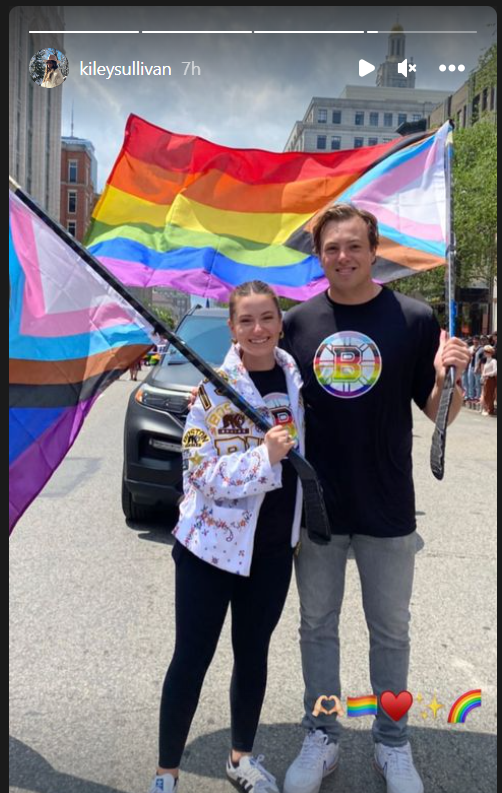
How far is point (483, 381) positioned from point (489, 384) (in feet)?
1.26

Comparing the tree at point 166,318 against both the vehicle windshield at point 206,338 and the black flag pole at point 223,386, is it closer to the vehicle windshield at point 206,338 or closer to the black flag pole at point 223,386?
the black flag pole at point 223,386

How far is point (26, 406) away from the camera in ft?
8.05

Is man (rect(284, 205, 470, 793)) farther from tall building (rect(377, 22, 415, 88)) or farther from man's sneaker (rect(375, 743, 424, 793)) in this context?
tall building (rect(377, 22, 415, 88))

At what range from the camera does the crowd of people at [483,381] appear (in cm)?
1588

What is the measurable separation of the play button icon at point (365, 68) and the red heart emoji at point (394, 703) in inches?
89.0

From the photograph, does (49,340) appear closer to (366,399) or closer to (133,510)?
(366,399)

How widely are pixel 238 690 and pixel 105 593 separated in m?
1.96

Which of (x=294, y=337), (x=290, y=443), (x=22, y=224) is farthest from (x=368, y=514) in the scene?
(x=22, y=224)

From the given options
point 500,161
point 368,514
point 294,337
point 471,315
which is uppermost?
point 471,315

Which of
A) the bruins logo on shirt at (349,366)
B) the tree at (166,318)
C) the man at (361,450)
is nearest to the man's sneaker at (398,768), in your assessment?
the man at (361,450)

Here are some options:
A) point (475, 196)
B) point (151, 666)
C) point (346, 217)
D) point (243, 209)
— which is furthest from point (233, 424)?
point (475, 196)

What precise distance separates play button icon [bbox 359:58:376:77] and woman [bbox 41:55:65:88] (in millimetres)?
1037

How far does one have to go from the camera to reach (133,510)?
5625mm

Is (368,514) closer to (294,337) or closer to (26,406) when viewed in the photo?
(294,337)
